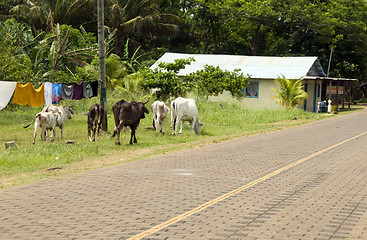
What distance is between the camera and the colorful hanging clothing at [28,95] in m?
21.3

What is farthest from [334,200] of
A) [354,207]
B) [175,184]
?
[175,184]

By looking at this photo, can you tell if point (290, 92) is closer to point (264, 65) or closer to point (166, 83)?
point (264, 65)

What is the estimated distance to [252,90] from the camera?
40562mm

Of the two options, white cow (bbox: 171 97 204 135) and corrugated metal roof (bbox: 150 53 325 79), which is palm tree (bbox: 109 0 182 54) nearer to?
corrugated metal roof (bbox: 150 53 325 79)

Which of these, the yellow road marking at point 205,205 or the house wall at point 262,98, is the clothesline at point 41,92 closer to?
the yellow road marking at point 205,205

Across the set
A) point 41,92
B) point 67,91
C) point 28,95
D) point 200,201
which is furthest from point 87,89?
point 200,201

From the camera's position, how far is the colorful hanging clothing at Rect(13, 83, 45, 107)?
21281mm

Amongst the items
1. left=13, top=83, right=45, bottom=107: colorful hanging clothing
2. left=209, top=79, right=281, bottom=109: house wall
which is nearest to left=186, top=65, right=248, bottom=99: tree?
left=209, top=79, right=281, bottom=109: house wall

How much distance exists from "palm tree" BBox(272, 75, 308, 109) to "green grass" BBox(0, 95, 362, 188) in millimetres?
1805

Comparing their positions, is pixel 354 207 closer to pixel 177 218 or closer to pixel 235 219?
pixel 235 219

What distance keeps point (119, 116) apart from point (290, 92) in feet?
68.9

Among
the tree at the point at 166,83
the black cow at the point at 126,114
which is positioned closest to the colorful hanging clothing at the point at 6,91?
the black cow at the point at 126,114

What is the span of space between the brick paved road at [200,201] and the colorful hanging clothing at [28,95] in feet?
29.6

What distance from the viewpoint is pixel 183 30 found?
55.0 m
